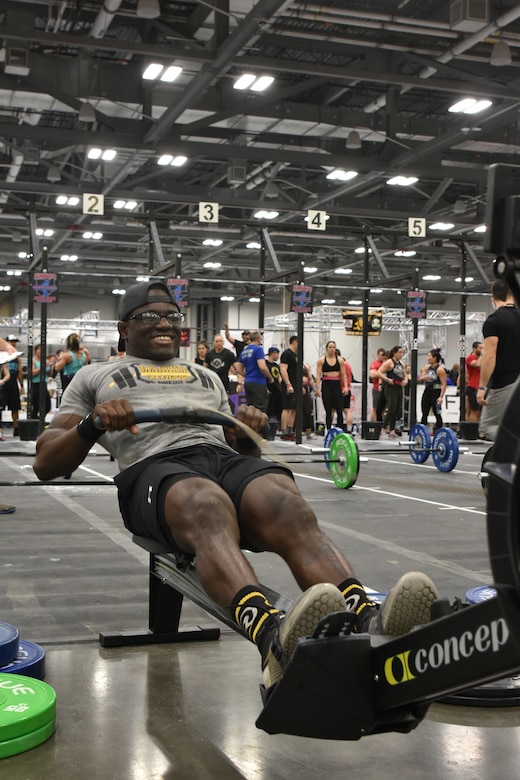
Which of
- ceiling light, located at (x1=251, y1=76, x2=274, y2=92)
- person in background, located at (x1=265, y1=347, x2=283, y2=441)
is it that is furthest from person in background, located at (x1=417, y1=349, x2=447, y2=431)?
ceiling light, located at (x1=251, y1=76, x2=274, y2=92)

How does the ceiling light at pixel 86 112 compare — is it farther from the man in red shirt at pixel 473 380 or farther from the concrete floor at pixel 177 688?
the concrete floor at pixel 177 688

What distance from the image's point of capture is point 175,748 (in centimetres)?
178

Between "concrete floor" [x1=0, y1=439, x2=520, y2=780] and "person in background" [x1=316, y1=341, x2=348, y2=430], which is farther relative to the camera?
"person in background" [x1=316, y1=341, x2=348, y2=430]

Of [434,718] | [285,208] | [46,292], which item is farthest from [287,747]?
[285,208]

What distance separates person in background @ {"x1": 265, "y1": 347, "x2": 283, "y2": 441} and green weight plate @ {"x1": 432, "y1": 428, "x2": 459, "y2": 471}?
3.31 meters

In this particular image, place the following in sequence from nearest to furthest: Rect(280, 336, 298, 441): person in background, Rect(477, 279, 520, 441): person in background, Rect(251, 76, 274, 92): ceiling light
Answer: Rect(477, 279, 520, 441): person in background
Rect(251, 76, 274, 92): ceiling light
Rect(280, 336, 298, 441): person in background

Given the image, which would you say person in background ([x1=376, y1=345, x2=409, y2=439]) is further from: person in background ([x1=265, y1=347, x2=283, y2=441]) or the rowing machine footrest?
the rowing machine footrest

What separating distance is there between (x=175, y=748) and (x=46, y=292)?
28.7 ft

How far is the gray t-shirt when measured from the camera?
7.99 ft

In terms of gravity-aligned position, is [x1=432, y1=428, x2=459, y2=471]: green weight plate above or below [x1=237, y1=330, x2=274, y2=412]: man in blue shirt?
below

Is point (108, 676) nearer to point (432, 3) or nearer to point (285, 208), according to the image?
point (432, 3)

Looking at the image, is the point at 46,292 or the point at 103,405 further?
the point at 46,292

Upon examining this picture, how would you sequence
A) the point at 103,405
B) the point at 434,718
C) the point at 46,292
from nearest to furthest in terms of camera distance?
the point at 434,718
the point at 103,405
the point at 46,292

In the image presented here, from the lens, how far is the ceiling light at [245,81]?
9.57 m
